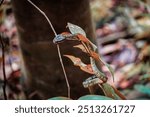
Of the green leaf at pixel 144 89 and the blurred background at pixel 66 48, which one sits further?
the green leaf at pixel 144 89

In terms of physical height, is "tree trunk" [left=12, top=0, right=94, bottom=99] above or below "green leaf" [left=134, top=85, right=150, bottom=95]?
above

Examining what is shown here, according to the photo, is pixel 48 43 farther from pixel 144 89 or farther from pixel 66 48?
pixel 144 89

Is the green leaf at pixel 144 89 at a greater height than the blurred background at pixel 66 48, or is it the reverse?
the blurred background at pixel 66 48

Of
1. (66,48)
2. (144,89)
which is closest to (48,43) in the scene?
(66,48)

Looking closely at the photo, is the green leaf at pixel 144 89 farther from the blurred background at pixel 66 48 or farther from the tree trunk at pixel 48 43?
the tree trunk at pixel 48 43

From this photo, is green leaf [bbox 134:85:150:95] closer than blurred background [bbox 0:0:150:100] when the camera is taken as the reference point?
No

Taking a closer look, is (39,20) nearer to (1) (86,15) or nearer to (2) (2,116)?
(1) (86,15)

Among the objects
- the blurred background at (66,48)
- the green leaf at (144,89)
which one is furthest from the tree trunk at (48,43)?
the green leaf at (144,89)

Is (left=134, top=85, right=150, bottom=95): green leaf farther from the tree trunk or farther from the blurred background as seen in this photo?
the tree trunk

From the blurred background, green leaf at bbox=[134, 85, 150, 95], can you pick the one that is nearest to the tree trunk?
the blurred background
